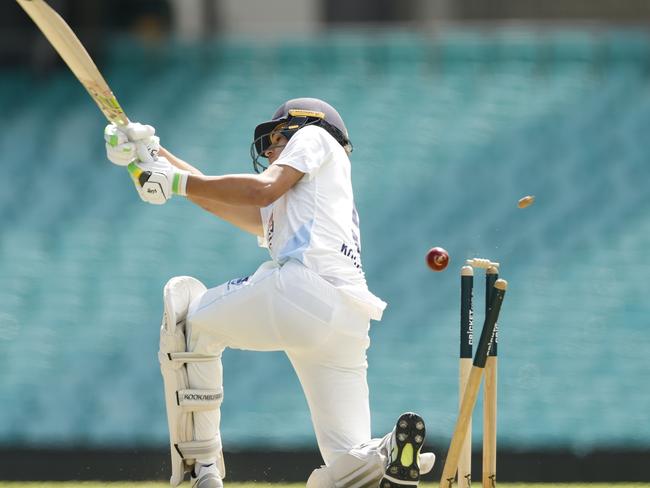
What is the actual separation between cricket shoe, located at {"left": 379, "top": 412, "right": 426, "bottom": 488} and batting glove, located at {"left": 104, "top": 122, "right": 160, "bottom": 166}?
3.20 ft

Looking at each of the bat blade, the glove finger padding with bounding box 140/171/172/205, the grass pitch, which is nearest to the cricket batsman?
the glove finger padding with bounding box 140/171/172/205

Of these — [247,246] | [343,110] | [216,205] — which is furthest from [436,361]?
[216,205]

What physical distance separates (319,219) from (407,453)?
27.3 inches

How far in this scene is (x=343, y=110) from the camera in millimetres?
7121

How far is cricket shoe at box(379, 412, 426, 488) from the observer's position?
316 cm

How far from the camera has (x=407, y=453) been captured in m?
3.17

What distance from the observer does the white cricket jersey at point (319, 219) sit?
3.42 metres

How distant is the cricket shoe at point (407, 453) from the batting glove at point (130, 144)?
974 millimetres

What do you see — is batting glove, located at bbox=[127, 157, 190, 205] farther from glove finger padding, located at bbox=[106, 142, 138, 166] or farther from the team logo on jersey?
the team logo on jersey

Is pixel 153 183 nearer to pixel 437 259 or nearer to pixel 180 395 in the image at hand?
pixel 180 395

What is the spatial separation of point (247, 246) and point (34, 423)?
1410mm

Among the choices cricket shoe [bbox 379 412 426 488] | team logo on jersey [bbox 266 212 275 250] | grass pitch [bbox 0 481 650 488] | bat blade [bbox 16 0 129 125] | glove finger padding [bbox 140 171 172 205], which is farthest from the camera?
grass pitch [bbox 0 481 650 488]

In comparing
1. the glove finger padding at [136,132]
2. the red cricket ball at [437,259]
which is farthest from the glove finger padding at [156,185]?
the red cricket ball at [437,259]

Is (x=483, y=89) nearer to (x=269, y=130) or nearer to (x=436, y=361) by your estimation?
(x=436, y=361)
